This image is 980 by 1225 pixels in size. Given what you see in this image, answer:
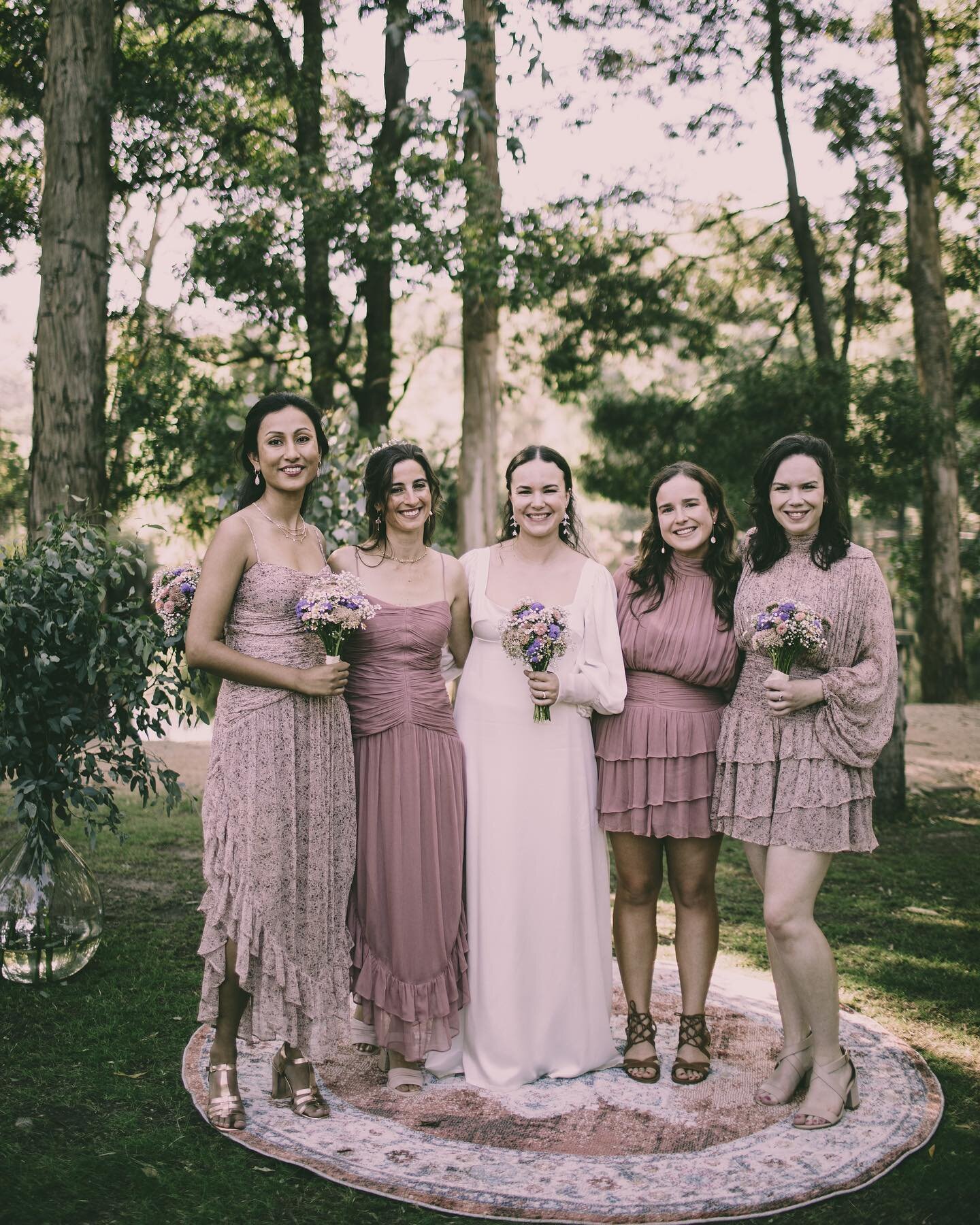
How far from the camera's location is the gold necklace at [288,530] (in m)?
3.79

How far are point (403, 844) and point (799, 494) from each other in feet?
5.96

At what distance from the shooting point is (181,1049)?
4.22m

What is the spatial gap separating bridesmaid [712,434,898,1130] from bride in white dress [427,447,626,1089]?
0.51 meters

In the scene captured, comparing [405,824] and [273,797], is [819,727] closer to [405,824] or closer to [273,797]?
[405,824]

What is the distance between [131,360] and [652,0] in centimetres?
802

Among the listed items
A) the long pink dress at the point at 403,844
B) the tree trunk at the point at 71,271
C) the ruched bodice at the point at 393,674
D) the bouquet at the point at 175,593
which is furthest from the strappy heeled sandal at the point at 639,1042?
the tree trunk at the point at 71,271

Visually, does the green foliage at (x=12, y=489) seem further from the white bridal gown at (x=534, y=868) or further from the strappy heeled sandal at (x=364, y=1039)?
the white bridal gown at (x=534, y=868)

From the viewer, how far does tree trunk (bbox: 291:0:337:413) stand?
10273mm

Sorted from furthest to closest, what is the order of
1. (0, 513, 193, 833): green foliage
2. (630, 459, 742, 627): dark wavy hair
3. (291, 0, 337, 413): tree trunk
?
(291, 0, 337, 413): tree trunk, (0, 513, 193, 833): green foliage, (630, 459, 742, 627): dark wavy hair

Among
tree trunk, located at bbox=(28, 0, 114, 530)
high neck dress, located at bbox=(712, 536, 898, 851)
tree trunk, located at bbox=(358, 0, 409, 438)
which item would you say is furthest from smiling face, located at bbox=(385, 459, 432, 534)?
tree trunk, located at bbox=(358, 0, 409, 438)

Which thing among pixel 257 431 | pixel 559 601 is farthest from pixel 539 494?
pixel 257 431

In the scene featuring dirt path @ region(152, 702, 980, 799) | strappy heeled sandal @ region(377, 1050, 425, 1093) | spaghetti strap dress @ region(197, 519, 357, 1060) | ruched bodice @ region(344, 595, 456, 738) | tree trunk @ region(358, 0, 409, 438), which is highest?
tree trunk @ region(358, 0, 409, 438)

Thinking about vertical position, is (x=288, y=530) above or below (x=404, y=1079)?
above

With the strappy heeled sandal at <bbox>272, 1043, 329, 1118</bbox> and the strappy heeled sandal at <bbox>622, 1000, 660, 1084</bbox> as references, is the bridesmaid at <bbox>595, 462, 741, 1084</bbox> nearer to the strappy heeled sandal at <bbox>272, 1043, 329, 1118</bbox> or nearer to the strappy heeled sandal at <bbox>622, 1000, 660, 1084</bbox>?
the strappy heeled sandal at <bbox>622, 1000, 660, 1084</bbox>
